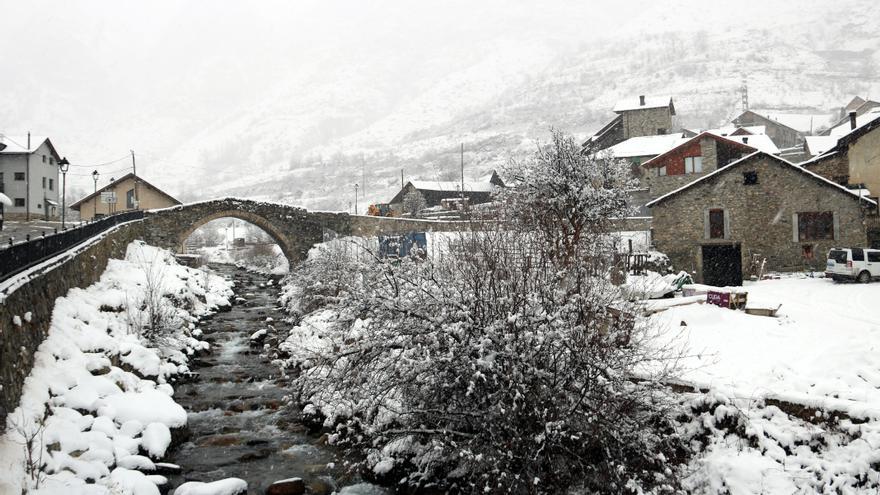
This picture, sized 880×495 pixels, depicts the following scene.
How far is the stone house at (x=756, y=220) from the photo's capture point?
22.5m

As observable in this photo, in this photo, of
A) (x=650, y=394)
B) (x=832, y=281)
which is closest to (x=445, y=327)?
(x=650, y=394)

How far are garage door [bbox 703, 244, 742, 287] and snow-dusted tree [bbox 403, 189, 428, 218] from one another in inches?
1020

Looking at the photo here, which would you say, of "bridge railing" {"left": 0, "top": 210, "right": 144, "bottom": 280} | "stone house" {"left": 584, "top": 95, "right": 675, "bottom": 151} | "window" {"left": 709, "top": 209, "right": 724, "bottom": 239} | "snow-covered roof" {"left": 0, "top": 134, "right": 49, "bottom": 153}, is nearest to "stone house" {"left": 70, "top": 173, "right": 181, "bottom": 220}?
"snow-covered roof" {"left": 0, "top": 134, "right": 49, "bottom": 153}

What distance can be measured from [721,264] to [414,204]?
27650 mm

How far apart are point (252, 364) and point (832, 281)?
19.9 meters

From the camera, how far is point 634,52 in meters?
189

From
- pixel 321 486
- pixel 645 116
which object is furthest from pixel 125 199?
pixel 645 116

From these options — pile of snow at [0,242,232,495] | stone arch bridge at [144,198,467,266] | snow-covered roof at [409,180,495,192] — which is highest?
snow-covered roof at [409,180,495,192]

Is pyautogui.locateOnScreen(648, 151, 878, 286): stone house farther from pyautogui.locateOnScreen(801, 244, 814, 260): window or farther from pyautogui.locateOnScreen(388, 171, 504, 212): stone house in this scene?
pyautogui.locateOnScreen(388, 171, 504, 212): stone house

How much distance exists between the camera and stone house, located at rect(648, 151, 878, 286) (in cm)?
2252

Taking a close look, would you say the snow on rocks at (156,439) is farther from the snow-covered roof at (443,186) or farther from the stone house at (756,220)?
the snow-covered roof at (443,186)

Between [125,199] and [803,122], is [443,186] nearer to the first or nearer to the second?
[125,199]

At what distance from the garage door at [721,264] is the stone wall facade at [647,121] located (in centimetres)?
2992

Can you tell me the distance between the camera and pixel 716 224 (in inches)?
944
